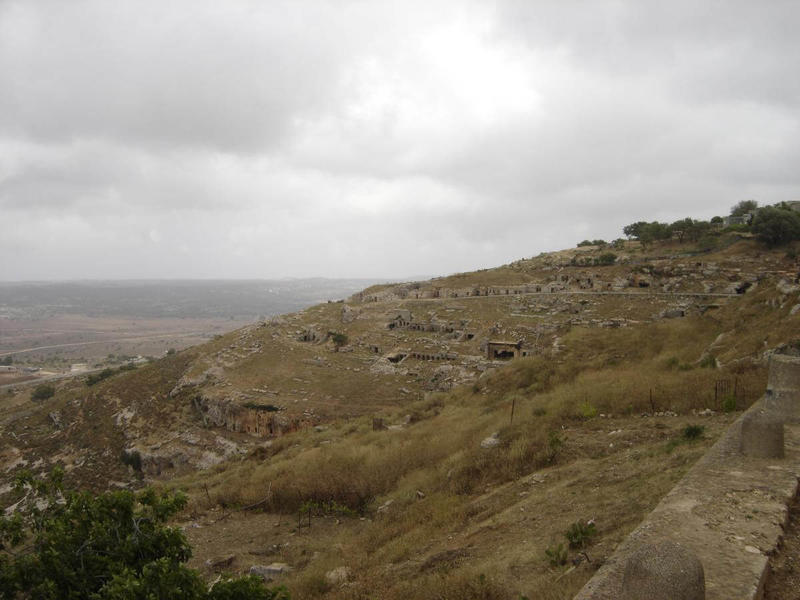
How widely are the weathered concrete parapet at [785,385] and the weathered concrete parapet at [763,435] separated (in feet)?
3.43

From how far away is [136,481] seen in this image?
1975cm

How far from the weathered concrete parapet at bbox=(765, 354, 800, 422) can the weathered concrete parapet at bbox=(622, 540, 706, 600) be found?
171 inches

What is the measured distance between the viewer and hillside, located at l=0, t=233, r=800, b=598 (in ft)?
20.2

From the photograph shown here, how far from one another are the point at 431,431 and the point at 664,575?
1018cm

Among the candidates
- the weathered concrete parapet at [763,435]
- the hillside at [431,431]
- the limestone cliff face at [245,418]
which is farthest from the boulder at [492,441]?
the limestone cliff face at [245,418]

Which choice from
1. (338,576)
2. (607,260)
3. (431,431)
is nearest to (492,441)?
(431,431)

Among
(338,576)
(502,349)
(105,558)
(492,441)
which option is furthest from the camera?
(502,349)

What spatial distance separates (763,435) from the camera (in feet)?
17.4

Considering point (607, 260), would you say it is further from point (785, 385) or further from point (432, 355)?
point (785, 385)

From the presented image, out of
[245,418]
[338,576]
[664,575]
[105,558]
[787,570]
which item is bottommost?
[245,418]

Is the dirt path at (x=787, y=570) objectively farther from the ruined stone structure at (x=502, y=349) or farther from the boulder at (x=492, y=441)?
the ruined stone structure at (x=502, y=349)

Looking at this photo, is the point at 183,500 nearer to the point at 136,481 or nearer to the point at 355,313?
the point at 136,481

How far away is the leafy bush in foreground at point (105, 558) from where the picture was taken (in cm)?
405

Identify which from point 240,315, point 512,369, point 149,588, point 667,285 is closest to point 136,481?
point 512,369
